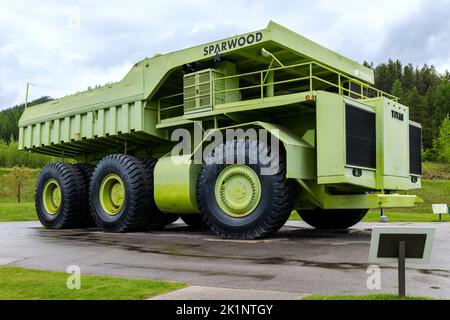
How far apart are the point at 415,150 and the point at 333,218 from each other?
9.17 feet

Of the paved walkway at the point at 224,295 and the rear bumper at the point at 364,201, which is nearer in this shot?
the paved walkway at the point at 224,295

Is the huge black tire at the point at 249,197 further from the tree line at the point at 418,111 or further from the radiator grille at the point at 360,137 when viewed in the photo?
the tree line at the point at 418,111

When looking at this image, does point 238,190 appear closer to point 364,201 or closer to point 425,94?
point 364,201

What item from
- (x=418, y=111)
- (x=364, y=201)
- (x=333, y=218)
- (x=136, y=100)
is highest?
(x=418, y=111)

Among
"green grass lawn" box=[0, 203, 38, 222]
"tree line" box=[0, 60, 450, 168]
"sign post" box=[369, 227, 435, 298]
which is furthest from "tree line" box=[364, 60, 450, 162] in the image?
"sign post" box=[369, 227, 435, 298]

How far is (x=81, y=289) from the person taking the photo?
577 cm

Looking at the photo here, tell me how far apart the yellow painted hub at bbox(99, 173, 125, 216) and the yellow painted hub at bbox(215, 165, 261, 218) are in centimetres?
405

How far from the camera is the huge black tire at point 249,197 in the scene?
1069 cm

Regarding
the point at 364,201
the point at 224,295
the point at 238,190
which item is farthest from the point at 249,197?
the point at 224,295

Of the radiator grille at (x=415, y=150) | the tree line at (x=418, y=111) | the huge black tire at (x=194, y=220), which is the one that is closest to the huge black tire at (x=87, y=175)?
the huge black tire at (x=194, y=220)

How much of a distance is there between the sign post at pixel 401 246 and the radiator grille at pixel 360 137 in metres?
5.24

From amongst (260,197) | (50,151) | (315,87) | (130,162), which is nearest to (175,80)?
(130,162)

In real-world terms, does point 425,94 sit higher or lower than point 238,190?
higher
